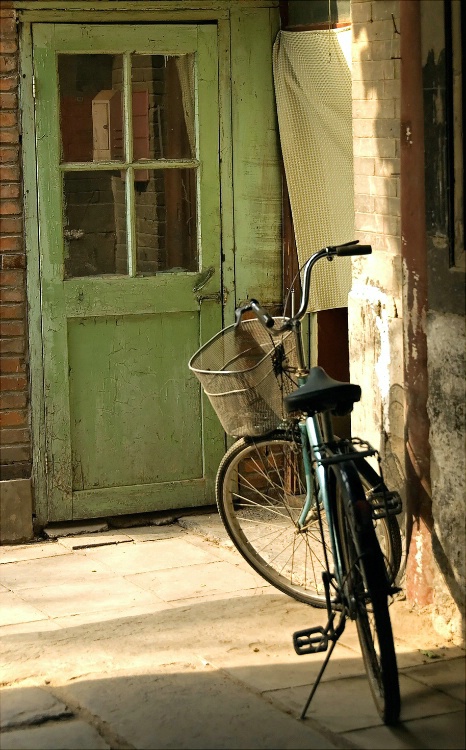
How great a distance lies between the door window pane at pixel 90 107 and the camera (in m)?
6.84

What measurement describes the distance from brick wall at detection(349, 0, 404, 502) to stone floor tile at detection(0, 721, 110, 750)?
1.81 meters

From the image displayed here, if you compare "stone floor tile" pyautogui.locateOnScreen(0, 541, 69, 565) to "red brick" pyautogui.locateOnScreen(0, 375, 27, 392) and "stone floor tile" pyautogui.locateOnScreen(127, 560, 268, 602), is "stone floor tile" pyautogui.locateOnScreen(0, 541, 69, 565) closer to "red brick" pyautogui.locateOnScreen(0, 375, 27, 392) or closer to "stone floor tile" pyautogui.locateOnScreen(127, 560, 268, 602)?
"stone floor tile" pyautogui.locateOnScreen(127, 560, 268, 602)

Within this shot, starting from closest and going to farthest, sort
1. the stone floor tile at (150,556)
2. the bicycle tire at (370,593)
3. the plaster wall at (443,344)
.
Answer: the bicycle tire at (370,593), the plaster wall at (443,344), the stone floor tile at (150,556)

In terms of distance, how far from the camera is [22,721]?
Answer: 458cm

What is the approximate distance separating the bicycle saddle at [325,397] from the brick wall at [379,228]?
2.89 ft

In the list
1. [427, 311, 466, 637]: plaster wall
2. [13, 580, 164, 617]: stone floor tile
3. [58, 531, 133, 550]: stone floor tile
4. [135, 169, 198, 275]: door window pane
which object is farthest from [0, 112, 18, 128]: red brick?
[427, 311, 466, 637]: plaster wall

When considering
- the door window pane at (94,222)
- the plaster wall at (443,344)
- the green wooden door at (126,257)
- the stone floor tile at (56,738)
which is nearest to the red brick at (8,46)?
the green wooden door at (126,257)

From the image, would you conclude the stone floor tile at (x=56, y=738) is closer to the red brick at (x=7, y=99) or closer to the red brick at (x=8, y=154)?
the red brick at (x=8, y=154)

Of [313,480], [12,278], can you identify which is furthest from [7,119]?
[313,480]

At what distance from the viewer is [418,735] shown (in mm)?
4363

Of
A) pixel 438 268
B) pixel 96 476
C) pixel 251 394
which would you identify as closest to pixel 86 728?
pixel 251 394

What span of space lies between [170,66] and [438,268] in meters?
2.56

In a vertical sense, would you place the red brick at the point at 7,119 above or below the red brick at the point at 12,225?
above

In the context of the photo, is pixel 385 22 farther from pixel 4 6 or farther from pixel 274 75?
pixel 4 6
